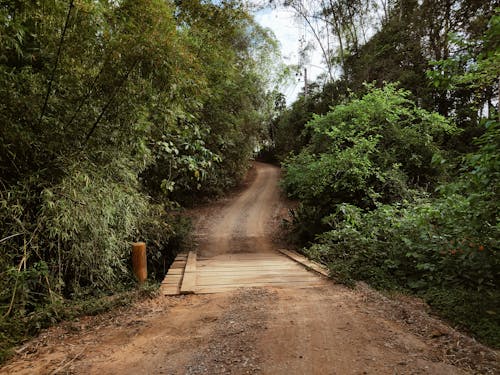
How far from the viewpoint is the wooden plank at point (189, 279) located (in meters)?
2.89

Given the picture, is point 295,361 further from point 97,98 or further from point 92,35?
point 92,35

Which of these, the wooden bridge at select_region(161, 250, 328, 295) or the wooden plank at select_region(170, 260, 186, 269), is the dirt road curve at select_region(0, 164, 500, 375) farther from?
the wooden plank at select_region(170, 260, 186, 269)

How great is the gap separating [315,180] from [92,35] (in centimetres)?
440

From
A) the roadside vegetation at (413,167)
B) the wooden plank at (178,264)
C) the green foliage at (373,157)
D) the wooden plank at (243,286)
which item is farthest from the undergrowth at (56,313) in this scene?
the green foliage at (373,157)

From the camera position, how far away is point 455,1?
8.22 metres

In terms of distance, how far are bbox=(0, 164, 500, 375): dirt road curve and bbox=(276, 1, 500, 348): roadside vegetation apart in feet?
1.52

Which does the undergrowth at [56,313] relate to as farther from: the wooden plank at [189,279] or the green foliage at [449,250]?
the green foliage at [449,250]

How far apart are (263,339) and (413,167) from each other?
18.0 ft

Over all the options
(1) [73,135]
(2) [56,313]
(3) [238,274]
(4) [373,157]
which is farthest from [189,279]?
(4) [373,157]

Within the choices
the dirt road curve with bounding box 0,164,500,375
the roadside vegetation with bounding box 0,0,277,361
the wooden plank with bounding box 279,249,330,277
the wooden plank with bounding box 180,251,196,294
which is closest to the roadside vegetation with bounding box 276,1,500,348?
the wooden plank with bounding box 279,249,330,277

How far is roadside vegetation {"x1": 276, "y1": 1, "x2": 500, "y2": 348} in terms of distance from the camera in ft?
7.75

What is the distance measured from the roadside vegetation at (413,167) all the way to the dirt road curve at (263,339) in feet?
1.52

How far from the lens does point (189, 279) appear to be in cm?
328

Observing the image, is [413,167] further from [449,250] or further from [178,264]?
[178,264]
